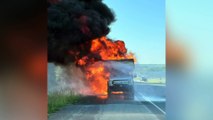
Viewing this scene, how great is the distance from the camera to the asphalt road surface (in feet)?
12.9

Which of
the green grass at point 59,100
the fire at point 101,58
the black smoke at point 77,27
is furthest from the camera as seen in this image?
the fire at point 101,58

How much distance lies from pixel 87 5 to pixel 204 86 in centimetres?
176

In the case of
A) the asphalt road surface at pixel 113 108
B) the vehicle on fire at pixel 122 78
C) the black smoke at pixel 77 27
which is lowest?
the asphalt road surface at pixel 113 108

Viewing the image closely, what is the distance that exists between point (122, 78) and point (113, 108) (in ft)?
1.17

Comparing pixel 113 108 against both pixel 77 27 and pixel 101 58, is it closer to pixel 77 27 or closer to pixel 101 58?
pixel 101 58

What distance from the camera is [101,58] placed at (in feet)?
13.6

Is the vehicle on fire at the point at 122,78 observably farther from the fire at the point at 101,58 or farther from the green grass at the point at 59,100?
the green grass at the point at 59,100

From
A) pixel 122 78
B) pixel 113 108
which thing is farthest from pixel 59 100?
pixel 122 78

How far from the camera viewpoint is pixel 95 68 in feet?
13.5

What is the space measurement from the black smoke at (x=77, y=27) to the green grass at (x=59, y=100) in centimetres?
37

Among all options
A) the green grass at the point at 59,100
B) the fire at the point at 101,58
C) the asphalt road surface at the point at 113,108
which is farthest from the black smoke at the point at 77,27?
the asphalt road surface at the point at 113,108

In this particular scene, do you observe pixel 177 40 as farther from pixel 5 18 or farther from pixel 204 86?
pixel 5 18

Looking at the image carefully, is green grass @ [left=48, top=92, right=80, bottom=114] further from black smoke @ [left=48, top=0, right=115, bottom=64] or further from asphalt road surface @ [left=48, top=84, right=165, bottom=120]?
black smoke @ [left=48, top=0, right=115, bottom=64]

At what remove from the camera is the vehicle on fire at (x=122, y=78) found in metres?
4.06
